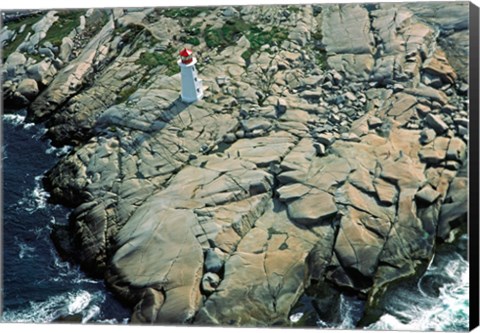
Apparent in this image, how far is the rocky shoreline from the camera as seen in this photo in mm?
47656

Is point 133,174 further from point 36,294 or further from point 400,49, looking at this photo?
point 400,49

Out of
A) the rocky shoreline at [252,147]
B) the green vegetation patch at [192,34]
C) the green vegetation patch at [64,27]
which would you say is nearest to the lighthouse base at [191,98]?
the rocky shoreline at [252,147]

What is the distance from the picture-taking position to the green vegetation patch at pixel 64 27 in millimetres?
67750

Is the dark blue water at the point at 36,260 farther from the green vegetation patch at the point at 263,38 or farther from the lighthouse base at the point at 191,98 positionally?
the green vegetation patch at the point at 263,38

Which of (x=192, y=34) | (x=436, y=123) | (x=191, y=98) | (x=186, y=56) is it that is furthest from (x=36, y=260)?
(x=436, y=123)

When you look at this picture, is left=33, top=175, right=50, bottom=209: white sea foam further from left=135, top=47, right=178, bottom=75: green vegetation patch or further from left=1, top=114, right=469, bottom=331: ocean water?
left=135, top=47, right=178, bottom=75: green vegetation patch

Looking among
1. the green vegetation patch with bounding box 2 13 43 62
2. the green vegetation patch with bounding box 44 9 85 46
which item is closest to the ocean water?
the green vegetation patch with bounding box 2 13 43 62

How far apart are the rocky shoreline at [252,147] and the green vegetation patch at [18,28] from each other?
0.30 metres

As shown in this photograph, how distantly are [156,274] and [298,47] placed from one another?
76.5 ft

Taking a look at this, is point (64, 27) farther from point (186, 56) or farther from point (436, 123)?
point (436, 123)

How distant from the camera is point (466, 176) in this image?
162 ft

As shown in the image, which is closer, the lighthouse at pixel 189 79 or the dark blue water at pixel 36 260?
the dark blue water at pixel 36 260

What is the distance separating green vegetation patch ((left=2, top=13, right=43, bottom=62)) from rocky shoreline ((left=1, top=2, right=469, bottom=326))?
12.0 inches

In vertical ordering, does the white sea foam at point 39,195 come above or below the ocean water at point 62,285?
above
